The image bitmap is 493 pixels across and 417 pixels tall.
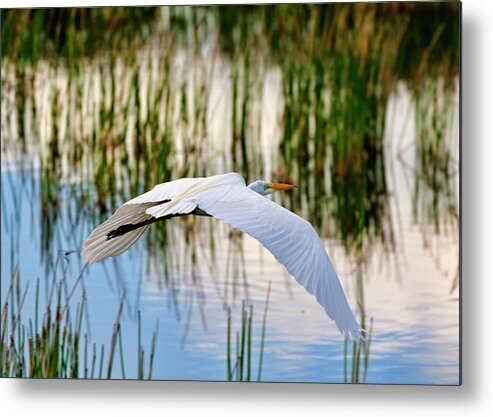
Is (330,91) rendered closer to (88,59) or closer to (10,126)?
(88,59)

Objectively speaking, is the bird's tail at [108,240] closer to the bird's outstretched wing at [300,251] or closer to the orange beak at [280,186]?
the orange beak at [280,186]

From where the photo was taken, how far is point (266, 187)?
2.82m

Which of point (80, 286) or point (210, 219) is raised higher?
point (210, 219)

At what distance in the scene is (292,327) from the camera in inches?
110

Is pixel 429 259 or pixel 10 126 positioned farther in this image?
pixel 10 126

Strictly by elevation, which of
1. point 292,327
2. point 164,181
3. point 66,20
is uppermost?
point 66,20

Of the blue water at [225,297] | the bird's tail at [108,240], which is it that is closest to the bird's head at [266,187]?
the blue water at [225,297]

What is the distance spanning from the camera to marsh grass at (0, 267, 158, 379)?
286 centimetres

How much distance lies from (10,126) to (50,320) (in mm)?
521

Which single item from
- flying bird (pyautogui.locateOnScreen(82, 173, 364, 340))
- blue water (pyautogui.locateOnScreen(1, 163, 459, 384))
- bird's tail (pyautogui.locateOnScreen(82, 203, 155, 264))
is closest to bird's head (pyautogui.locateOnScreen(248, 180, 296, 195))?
flying bird (pyautogui.locateOnScreen(82, 173, 364, 340))

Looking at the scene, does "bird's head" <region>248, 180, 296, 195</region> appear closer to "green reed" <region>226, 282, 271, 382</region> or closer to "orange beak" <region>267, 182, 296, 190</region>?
"orange beak" <region>267, 182, 296, 190</region>

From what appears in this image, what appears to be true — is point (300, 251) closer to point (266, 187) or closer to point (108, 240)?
point (266, 187)

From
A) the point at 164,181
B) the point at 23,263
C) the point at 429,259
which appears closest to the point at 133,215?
the point at 164,181

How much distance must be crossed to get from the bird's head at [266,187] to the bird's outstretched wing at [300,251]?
0.34 metres
